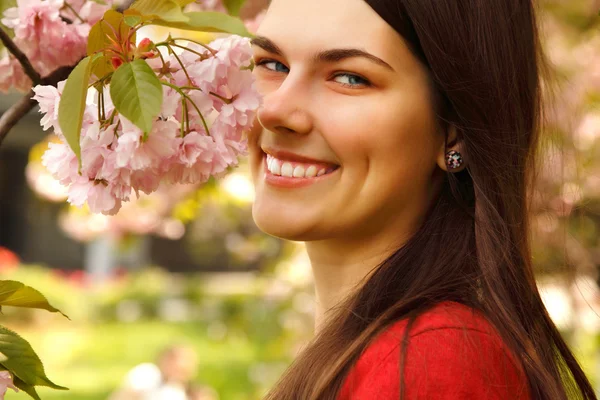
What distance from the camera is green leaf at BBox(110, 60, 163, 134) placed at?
3.64 ft

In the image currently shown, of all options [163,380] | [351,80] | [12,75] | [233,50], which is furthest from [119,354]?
[233,50]

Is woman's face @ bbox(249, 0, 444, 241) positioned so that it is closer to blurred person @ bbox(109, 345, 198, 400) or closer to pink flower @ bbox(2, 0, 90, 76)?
pink flower @ bbox(2, 0, 90, 76)

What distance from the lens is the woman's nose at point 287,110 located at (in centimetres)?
151

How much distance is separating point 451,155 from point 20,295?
77 centimetres

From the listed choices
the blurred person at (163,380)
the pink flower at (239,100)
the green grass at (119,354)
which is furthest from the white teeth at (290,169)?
the green grass at (119,354)

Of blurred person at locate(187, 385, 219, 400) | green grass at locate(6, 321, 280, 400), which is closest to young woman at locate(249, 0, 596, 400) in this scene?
blurred person at locate(187, 385, 219, 400)

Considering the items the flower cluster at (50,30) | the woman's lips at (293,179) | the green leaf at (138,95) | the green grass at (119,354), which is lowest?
the green grass at (119,354)

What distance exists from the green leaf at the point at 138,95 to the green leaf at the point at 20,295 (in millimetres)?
327

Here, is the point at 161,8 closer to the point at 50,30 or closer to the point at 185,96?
the point at 185,96

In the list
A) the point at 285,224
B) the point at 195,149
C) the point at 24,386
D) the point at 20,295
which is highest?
the point at 195,149

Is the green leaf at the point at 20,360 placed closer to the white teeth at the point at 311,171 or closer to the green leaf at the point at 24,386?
the green leaf at the point at 24,386

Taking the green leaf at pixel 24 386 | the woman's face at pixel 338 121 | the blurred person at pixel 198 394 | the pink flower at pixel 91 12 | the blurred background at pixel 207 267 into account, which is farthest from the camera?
the blurred person at pixel 198 394

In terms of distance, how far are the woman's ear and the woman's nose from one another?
0.86ft

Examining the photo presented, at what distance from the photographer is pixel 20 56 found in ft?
4.81
